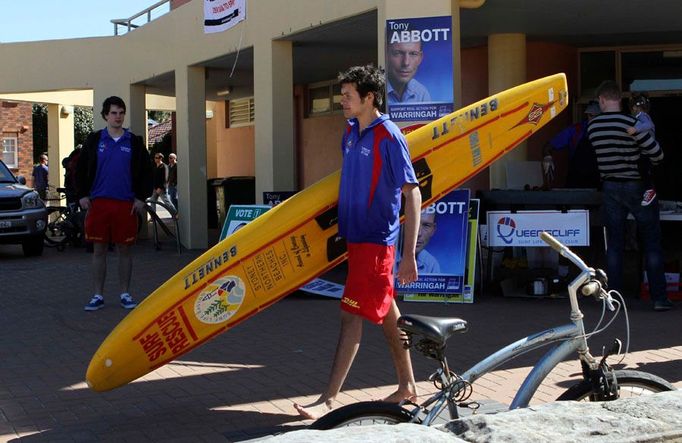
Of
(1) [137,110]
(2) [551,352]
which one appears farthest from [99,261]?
(1) [137,110]

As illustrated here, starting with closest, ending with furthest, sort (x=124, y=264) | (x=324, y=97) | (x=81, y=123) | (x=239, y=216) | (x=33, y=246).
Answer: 1. (x=124, y=264)
2. (x=239, y=216)
3. (x=33, y=246)
4. (x=324, y=97)
5. (x=81, y=123)

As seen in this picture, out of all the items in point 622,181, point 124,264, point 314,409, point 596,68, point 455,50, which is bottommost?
point 314,409

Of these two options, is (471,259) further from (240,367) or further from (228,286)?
(228,286)

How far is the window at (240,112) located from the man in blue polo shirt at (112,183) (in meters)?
14.1

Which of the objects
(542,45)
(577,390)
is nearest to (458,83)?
(542,45)

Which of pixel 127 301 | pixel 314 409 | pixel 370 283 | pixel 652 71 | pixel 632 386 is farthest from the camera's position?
pixel 652 71

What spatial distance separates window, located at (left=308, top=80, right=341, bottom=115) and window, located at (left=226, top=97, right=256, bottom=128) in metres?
2.59

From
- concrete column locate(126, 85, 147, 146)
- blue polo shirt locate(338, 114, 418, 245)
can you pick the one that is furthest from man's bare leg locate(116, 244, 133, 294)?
concrete column locate(126, 85, 147, 146)

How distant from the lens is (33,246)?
16.4 m

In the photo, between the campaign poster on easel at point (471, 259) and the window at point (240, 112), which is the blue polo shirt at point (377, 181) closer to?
the campaign poster on easel at point (471, 259)

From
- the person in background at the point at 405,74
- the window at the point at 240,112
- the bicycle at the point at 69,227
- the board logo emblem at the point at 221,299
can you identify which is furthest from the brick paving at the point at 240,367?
the window at the point at 240,112

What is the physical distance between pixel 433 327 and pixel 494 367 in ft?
1.39

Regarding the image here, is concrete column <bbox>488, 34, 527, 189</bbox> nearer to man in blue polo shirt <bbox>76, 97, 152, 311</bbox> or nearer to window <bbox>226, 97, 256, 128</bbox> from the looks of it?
man in blue polo shirt <bbox>76, 97, 152, 311</bbox>

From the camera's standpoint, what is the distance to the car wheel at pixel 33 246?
16.3 m
